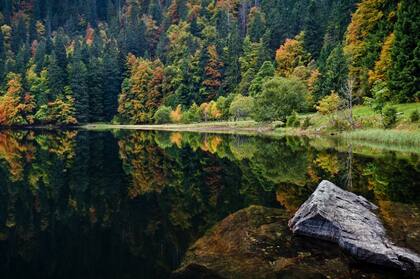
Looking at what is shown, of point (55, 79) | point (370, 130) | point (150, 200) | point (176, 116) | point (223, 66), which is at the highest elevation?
point (223, 66)

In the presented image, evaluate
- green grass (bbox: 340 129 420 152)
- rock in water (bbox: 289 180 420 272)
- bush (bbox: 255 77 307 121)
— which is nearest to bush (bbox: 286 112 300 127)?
bush (bbox: 255 77 307 121)

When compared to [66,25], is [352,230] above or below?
below

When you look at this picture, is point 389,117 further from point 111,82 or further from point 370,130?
point 111,82

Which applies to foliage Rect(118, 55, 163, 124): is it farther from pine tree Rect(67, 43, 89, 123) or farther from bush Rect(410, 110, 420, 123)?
bush Rect(410, 110, 420, 123)

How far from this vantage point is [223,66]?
113m

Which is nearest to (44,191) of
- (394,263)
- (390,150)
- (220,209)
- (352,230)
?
(220,209)

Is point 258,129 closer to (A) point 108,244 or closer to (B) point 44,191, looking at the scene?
(B) point 44,191

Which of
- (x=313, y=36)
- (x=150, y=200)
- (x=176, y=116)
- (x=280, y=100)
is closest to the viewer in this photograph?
(x=150, y=200)

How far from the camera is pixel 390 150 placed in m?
31.2

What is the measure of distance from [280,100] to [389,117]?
79.9 ft

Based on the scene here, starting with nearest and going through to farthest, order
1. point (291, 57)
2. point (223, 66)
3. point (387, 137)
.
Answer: point (387, 137) → point (291, 57) → point (223, 66)

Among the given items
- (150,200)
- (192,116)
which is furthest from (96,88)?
(150,200)

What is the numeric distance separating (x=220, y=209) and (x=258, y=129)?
2049 inches

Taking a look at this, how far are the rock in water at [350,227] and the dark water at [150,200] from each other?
1.88ft
